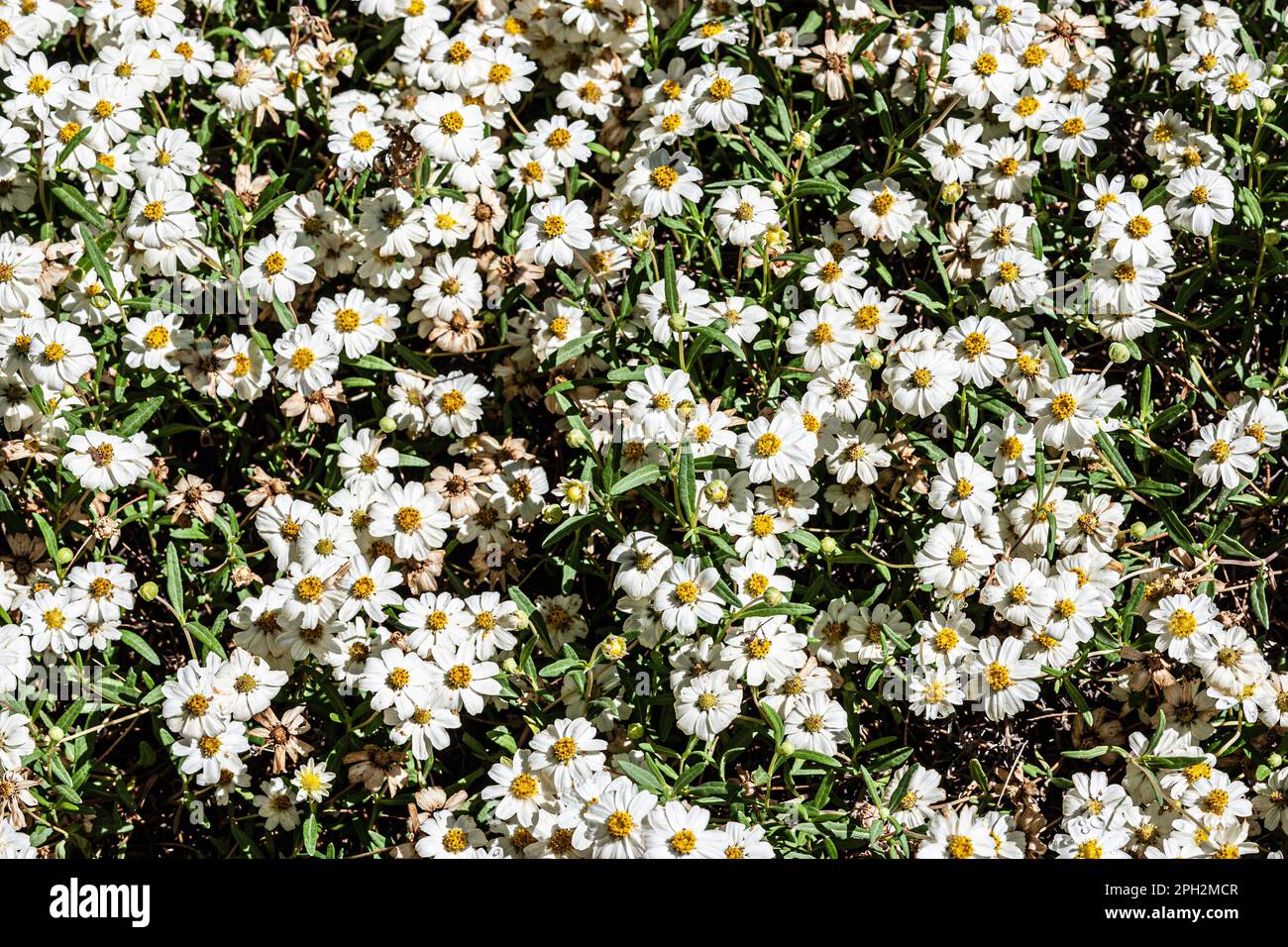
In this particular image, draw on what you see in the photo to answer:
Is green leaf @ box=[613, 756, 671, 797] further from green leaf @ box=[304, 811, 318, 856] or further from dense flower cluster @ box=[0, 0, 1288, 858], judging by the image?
green leaf @ box=[304, 811, 318, 856]

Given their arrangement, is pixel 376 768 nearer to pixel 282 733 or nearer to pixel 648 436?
pixel 282 733

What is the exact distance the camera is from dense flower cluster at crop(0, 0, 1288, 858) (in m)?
3.13

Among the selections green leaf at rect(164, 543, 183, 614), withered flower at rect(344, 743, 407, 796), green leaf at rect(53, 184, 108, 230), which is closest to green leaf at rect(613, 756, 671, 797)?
withered flower at rect(344, 743, 407, 796)

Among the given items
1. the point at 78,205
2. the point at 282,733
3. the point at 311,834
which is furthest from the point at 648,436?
the point at 78,205

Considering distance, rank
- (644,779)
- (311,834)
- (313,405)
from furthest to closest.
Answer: (313,405), (311,834), (644,779)

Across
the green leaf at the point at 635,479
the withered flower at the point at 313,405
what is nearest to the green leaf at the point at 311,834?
the withered flower at the point at 313,405

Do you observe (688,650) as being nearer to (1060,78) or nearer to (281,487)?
(281,487)

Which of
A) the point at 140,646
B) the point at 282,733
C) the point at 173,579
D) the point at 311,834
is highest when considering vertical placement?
the point at 173,579

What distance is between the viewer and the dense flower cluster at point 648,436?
3129 mm

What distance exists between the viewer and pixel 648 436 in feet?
10.3

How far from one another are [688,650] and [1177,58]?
8.20 ft

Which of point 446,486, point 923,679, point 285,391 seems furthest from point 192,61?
point 923,679
